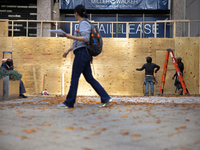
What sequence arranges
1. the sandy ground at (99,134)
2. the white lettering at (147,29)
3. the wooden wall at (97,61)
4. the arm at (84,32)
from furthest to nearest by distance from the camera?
the white lettering at (147,29) < the wooden wall at (97,61) < the arm at (84,32) < the sandy ground at (99,134)

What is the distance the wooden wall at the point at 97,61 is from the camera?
13.1 m

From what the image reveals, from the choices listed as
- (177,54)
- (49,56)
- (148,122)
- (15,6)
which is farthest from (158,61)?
(148,122)

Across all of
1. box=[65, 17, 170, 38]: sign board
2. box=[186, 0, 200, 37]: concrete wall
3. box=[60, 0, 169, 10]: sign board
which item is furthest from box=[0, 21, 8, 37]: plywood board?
box=[186, 0, 200, 37]: concrete wall

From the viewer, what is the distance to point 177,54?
42.6 ft

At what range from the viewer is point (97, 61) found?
1315 cm

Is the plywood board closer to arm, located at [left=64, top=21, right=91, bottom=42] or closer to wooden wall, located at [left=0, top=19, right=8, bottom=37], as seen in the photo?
wooden wall, located at [left=0, top=19, right=8, bottom=37]

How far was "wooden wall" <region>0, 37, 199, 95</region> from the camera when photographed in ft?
42.8

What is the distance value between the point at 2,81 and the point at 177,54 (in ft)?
28.0

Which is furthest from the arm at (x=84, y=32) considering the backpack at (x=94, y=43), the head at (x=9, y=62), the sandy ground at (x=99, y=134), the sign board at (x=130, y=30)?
the sign board at (x=130, y=30)

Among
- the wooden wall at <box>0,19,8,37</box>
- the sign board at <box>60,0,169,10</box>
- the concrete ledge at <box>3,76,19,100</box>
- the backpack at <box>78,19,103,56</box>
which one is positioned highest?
the sign board at <box>60,0,169,10</box>

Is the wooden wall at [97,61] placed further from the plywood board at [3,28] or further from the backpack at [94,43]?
the backpack at [94,43]

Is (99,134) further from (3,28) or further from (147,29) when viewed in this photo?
(147,29)

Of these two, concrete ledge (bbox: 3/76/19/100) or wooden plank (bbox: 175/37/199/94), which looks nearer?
concrete ledge (bbox: 3/76/19/100)

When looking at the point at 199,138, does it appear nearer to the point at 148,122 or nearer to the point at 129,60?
the point at 148,122
